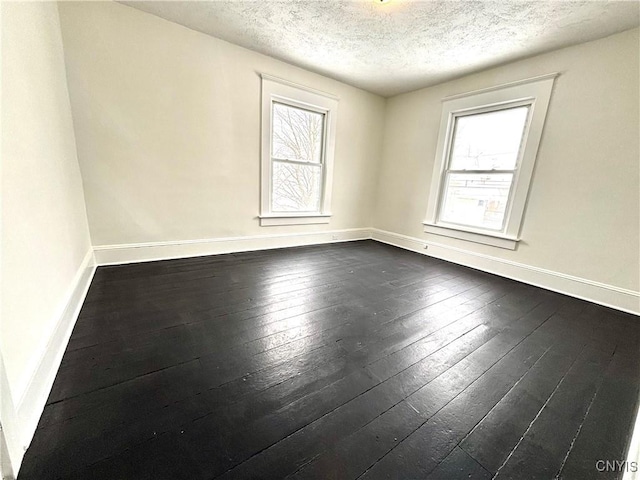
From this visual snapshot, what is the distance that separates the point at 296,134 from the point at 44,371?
350 centimetres

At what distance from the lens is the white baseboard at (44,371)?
3.18 feet

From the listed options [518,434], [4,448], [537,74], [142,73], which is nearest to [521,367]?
[518,434]

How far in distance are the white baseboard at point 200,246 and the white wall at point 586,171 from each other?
244 cm

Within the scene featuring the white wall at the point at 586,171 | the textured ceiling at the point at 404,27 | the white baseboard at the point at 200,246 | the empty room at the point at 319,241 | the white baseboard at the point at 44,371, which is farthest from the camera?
the white baseboard at the point at 200,246

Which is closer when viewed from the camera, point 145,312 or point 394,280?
point 145,312

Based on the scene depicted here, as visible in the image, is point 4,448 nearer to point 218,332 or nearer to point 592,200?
point 218,332

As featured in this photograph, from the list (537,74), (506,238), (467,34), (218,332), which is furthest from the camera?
(506,238)

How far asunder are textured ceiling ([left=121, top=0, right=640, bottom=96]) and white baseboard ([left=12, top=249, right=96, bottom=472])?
270 cm

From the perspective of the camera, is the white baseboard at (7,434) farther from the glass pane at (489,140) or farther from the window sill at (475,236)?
the glass pane at (489,140)

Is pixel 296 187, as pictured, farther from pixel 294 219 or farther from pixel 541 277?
pixel 541 277

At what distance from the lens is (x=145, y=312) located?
1.93m

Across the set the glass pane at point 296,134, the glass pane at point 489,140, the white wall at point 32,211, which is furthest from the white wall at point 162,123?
the glass pane at point 489,140

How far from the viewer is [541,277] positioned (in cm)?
294

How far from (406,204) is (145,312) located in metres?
3.82
